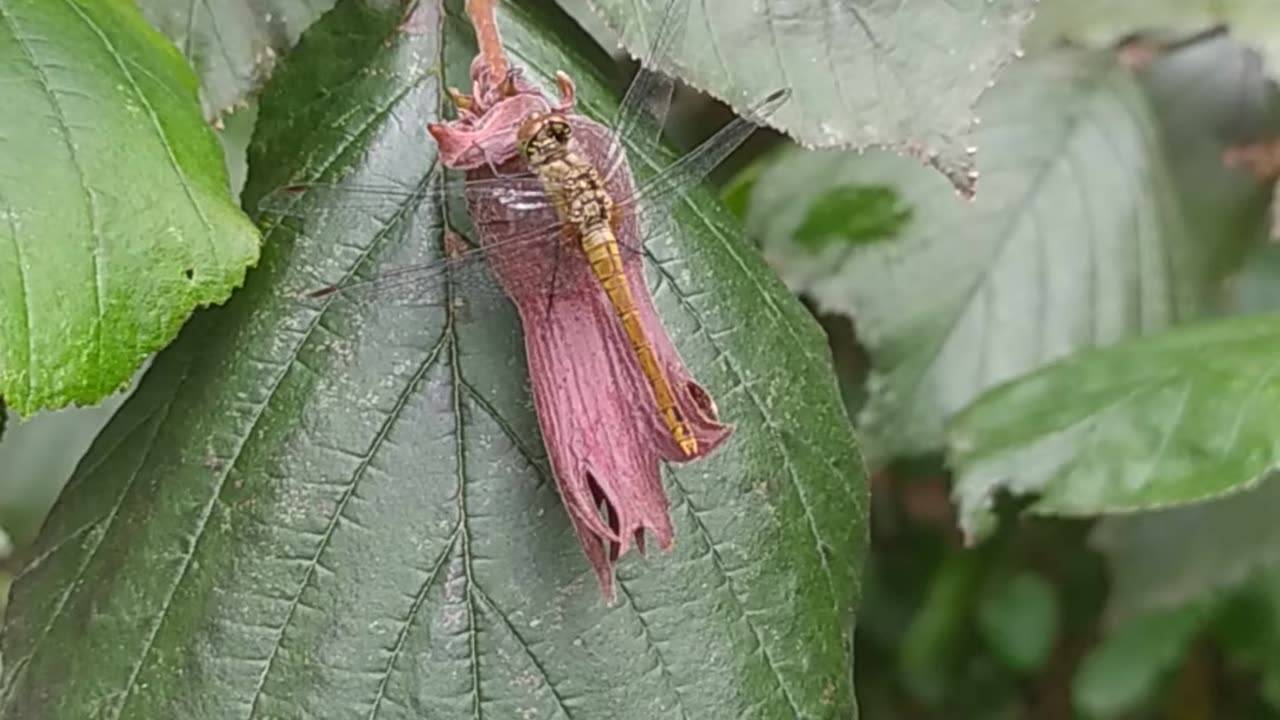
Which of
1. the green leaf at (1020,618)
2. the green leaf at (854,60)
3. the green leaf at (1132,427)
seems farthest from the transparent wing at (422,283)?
the green leaf at (1020,618)

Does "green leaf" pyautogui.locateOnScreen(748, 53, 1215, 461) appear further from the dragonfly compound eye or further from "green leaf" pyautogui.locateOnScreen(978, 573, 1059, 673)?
"green leaf" pyautogui.locateOnScreen(978, 573, 1059, 673)

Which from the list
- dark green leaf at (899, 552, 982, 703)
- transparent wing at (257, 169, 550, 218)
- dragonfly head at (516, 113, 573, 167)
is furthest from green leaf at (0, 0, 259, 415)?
dark green leaf at (899, 552, 982, 703)

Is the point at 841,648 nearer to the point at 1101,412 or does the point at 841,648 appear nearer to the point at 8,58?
the point at 1101,412

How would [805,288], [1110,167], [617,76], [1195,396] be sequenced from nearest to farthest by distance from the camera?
[617,76] < [1195,396] < [805,288] < [1110,167]

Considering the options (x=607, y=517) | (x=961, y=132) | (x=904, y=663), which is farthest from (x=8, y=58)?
(x=904, y=663)

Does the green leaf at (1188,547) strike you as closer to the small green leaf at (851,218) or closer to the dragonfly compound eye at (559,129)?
the small green leaf at (851,218)

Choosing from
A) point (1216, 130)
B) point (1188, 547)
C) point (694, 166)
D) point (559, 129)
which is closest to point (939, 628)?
point (1188, 547)

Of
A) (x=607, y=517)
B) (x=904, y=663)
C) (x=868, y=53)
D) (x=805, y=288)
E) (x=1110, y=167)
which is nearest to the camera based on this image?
(x=607, y=517)
